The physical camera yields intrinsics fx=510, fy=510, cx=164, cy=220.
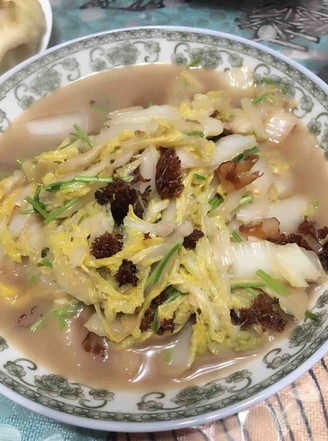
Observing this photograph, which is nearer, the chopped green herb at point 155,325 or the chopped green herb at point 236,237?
Answer: the chopped green herb at point 155,325

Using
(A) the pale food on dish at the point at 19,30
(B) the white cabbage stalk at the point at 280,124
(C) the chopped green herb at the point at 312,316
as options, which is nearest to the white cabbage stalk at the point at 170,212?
(C) the chopped green herb at the point at 312,316

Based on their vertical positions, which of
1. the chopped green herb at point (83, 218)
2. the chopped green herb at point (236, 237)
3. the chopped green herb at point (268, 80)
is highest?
the chopped green herb at point (268, 80)

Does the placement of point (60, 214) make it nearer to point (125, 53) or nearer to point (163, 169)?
point (163, 169)

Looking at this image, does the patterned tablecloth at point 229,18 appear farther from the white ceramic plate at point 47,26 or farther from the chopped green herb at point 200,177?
the chopped green herb at point 200,177

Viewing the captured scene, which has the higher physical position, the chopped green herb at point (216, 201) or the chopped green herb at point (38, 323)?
the chopped green herb at point (216, 201)

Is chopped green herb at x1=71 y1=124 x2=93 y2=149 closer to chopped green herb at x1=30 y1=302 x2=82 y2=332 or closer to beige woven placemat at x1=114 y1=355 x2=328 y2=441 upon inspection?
chopped green herb at x1=30 y1=302 x2=82 y2=332

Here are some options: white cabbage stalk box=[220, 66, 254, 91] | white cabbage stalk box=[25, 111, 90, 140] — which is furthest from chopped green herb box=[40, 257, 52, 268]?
white cabbage stalk box=[220, 66, 254, 91]

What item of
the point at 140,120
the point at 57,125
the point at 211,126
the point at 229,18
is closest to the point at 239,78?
the point at 211,126

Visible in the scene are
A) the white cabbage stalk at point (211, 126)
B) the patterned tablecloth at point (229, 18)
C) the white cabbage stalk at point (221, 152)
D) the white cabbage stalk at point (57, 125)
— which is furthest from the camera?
the patterned tablecloth at point (229, 18)

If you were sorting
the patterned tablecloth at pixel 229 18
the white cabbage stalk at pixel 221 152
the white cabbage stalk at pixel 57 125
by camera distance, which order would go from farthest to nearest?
the patterned tablecloth at pixel 229 18
the white cabbage stalk at pixel 57 125
the white cabbage stalk at pixel 221 152
